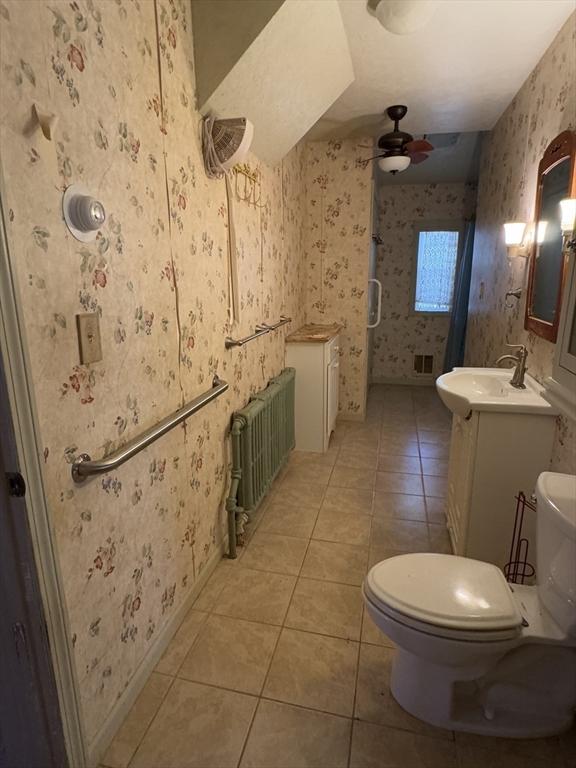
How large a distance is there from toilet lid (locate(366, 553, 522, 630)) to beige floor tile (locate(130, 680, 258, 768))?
594 millimetres

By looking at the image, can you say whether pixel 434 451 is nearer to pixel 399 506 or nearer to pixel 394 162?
pixel 399 506

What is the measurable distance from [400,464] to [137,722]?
2283 mm

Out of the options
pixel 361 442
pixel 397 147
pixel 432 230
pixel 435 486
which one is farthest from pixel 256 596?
pixel 432 230

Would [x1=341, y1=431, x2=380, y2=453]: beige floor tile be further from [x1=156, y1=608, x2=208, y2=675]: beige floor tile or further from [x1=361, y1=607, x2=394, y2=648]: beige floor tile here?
[x1=156, y1=608, x2=208, y2=675]: beige floor tile

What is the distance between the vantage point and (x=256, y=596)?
6.12ft

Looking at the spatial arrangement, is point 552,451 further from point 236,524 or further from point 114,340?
point 114,340

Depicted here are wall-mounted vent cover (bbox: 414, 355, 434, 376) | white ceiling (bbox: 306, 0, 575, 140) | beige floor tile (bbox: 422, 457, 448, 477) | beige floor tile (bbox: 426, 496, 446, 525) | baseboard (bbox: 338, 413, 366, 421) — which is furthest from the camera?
wall-mounted vent cover (bbox: 414, 355, 434, 376)

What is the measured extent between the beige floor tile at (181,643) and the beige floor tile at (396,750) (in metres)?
0.64

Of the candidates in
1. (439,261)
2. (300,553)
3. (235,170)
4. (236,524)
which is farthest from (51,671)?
(439,261)

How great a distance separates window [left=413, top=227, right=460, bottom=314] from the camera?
529cm

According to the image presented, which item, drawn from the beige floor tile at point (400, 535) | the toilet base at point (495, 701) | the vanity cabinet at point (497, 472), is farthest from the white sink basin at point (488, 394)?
the toilet base at point (495, 701)

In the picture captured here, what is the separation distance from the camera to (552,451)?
1766 millimetres

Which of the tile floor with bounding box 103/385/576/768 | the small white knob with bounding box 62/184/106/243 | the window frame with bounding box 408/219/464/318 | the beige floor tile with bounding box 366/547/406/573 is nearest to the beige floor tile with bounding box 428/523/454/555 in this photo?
the tile floor with bounding box 103/385/576/768

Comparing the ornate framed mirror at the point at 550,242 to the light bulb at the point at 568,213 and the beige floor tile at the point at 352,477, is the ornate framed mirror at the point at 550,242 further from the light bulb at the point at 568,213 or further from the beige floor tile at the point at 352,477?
the beige floor tile at the point at 352,477
